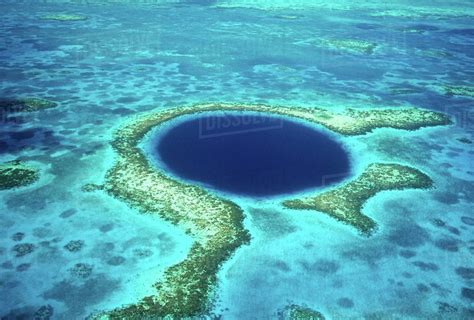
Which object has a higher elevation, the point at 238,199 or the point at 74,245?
the point at 238,199

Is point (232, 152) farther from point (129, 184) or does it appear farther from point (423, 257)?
point (423, 257)

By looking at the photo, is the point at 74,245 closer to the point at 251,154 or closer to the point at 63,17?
the point at 251,154

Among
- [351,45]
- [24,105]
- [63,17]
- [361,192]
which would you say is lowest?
[361,192]

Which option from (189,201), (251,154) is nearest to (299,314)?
(189,201)

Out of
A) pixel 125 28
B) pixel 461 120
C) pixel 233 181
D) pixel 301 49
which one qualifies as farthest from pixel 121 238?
pixel 125 28

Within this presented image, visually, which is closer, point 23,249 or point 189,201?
point 23,249

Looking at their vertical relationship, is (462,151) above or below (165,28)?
below
